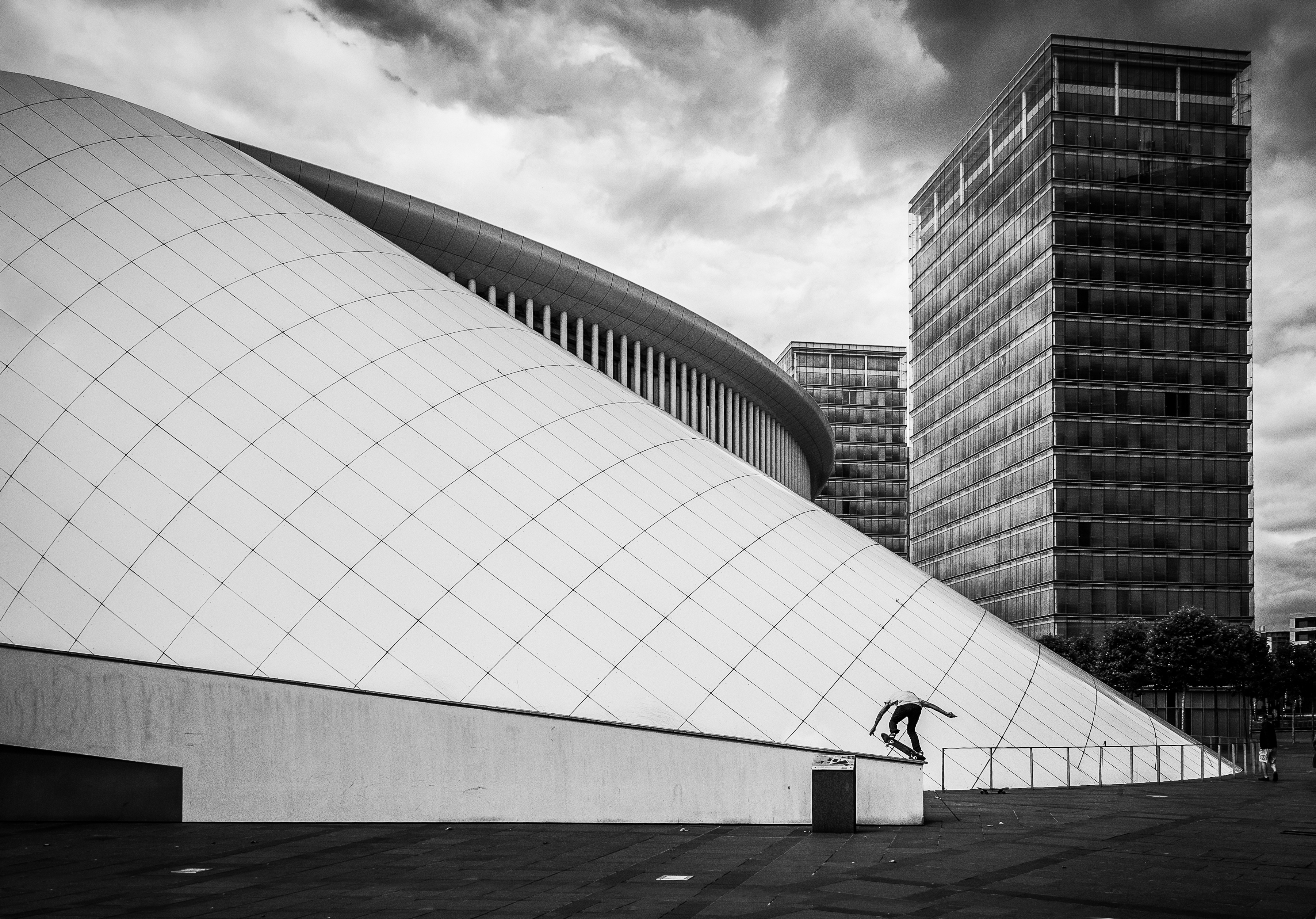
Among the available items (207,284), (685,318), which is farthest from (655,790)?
(685,318)

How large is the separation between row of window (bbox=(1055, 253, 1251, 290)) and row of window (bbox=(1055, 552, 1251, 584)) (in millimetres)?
25588

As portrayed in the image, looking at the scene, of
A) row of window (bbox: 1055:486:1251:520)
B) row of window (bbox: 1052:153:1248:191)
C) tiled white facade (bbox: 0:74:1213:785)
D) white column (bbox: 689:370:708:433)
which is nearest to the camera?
tiled white facade (bbox: 0:74:1213:785)


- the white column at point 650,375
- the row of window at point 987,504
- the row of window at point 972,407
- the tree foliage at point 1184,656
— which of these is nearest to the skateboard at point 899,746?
the white column at point 650,375

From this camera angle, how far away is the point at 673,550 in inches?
930

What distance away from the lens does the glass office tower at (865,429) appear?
19100cm

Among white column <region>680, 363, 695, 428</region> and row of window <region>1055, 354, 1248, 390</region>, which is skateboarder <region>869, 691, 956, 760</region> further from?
row of window <region>1055, 354, 1248, 390</region>

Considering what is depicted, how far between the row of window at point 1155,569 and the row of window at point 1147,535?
981 millimetres

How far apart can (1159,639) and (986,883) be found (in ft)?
210

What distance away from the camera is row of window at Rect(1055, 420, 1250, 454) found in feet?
340

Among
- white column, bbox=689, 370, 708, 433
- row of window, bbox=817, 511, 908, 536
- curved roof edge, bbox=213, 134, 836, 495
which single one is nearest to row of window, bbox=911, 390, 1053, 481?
row of window, bbox=817, 511, 908, 536

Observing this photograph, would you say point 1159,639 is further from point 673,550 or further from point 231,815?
point 231,815

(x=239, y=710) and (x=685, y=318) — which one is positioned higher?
(x=685, y=318)

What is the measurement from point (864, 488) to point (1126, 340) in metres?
88.3

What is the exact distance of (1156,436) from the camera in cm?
10394
